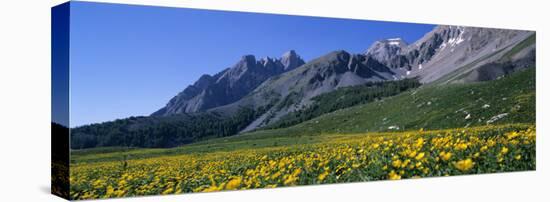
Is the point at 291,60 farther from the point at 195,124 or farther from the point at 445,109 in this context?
the point at 445,109

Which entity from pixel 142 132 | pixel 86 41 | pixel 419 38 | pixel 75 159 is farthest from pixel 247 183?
pixel 419 38

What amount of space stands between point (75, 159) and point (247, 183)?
3975 millimetres

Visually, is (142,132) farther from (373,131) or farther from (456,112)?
(456,112)

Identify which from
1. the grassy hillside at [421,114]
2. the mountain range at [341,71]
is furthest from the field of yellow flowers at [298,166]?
the mountain range at [341,71]

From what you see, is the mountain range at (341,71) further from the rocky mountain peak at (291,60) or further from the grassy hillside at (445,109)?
the grassy hillside at (445,109)

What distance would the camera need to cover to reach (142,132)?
48.4 ft

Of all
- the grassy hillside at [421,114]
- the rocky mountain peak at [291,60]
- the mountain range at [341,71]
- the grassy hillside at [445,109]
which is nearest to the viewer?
the mountain range at [341,71]

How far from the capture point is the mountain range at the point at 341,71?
51.6 feet

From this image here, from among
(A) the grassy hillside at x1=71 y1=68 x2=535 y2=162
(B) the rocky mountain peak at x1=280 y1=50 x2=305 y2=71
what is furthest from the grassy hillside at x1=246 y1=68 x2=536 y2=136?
(B) the rocky mountain peak at x1=280 y1=50 x2=305 y2=71

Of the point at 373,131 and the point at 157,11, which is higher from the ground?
the point at 157,11

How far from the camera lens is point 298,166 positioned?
1545cm

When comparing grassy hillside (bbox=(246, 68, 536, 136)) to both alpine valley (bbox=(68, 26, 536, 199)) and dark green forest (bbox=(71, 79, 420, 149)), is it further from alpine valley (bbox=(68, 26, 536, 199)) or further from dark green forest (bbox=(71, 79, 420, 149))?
dark green forest (bbox=(71, 79, 420, 149))

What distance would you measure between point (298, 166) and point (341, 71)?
3215mm

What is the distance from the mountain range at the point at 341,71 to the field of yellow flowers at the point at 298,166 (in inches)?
40.2
